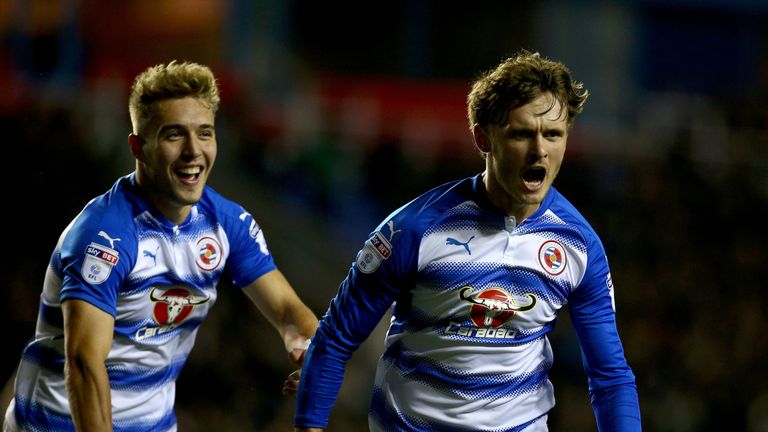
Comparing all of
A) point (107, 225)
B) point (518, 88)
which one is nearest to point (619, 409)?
point (518, 88)

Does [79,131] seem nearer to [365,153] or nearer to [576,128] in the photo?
[365,153]

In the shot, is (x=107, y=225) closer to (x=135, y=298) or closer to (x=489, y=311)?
(x=135, y=298)

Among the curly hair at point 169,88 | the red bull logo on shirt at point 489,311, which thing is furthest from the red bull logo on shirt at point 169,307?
the red bull logo on shirt at point 489,311

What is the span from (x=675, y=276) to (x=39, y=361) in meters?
6.86

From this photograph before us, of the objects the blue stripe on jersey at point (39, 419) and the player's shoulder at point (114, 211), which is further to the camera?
the blue stripe on jersey at point (39, 419)

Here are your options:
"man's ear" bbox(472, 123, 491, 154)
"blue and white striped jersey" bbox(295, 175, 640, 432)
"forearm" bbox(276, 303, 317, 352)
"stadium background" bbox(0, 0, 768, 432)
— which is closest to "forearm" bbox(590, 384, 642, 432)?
"blue and white striped jersey" bbox(295, 175, 640, 432)

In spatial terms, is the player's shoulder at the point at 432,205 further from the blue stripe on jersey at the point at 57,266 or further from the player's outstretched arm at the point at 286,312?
the blue stripe on jersey at the point at 57,266

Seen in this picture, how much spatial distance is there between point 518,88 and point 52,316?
177cm

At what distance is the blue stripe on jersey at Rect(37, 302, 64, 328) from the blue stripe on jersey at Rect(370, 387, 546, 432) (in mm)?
1111

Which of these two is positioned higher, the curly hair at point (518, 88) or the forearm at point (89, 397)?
the curly hair at point (518, 88)

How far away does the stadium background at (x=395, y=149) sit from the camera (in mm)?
8234

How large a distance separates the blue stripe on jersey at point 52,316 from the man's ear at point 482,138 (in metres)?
1.53

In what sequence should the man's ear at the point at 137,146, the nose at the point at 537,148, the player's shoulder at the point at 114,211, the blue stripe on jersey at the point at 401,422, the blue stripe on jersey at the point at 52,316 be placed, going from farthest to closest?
1. the man's ear at the point at 137,146
2. the blue stripe on jersey at the point at 52,316
3. the player's shoulder at the point at 114,211
4. the blue stripe on jersey at the point at 401,422
5. the nose at the point at 537,148

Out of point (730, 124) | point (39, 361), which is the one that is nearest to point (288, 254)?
point (730, 124)
